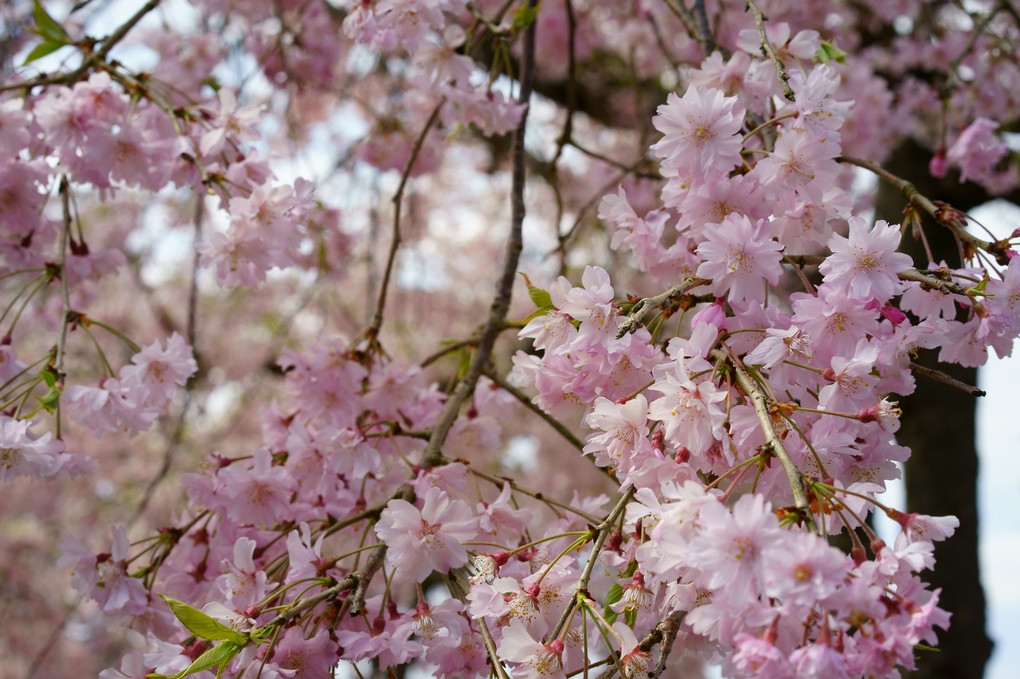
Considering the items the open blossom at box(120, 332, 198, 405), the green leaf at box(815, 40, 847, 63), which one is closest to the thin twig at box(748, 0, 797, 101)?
the green leaf at box(815, 40, 847, 63)

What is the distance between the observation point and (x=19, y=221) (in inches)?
62.7

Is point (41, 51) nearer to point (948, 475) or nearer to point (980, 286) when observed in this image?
point (980, 286)

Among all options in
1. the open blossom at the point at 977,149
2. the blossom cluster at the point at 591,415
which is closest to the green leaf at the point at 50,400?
the blossom cluster at the point at 591,415

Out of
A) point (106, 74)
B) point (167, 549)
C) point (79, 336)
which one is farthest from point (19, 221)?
point (79, 336)

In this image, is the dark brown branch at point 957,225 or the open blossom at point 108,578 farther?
the open blossom at point 108,578

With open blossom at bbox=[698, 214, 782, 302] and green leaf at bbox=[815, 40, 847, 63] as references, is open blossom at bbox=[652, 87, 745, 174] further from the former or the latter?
green leaf at bbox=[815, 40, 847, 63]

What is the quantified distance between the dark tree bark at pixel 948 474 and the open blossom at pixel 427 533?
2611mm

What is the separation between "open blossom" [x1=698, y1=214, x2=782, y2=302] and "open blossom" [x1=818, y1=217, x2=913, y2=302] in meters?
0.07

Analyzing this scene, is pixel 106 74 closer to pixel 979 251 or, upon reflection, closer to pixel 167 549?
pixel 167 549

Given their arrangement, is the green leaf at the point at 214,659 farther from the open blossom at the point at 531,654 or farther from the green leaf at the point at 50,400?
the green leaf at the point at 50,400

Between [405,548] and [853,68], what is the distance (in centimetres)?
277

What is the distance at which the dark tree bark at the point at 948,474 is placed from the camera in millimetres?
3178

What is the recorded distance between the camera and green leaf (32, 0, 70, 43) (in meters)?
1.51

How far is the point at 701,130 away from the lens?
103 cm
